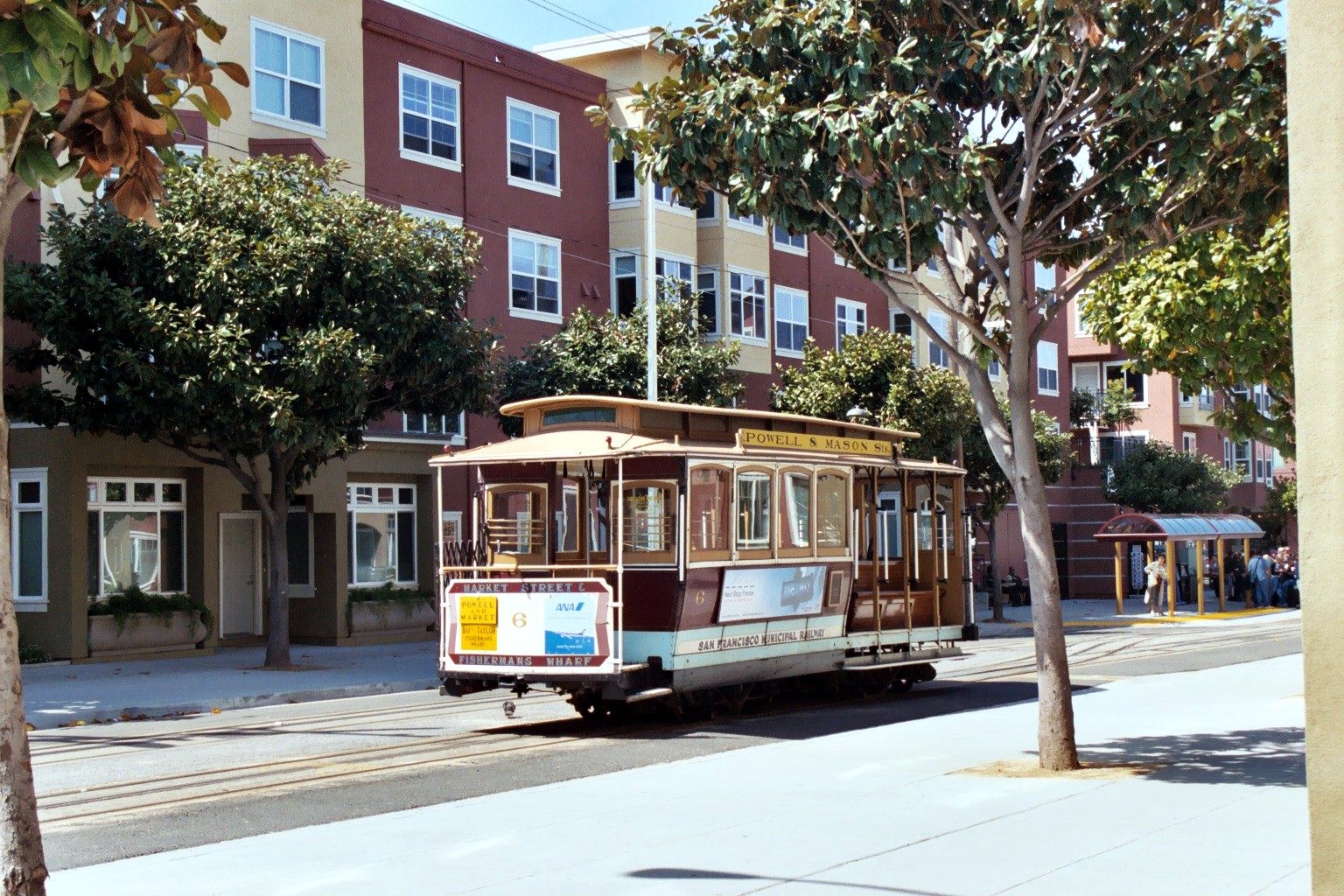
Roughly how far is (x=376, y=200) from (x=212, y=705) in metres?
13.1

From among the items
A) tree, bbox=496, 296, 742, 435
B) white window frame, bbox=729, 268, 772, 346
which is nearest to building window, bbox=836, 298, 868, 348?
white window frame, bbox=729, 268, 772, 346

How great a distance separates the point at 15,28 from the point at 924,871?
19.8 ft

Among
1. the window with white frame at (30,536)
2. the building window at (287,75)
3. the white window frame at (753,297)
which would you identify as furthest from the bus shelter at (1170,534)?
the window with white frame at (30,536)

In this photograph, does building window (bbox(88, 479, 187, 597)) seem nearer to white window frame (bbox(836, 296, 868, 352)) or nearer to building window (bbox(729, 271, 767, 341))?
building window (bbox(729, 271, 767, 341))

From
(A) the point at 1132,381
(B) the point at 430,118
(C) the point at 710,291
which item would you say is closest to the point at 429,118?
(B) the point at 430,118

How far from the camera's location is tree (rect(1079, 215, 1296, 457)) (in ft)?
55.5

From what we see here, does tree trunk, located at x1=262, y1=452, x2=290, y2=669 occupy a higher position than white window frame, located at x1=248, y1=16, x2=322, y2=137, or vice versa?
Result: white window frame, located at x1=248, y1=16, x2=322, y2=137

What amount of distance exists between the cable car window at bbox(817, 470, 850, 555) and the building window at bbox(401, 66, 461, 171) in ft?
51.1

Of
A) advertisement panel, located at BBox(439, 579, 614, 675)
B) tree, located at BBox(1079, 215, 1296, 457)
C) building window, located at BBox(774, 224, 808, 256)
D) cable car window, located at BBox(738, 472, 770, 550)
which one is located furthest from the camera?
building window, located at BBox(774, 224, 808, 256)

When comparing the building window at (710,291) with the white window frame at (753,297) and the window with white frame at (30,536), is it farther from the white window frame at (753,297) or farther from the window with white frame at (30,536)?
the window with white frame at (30,536)

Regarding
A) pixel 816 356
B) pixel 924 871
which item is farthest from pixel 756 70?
pixel 816 356

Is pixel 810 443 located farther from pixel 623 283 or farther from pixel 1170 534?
pixel 1170 534

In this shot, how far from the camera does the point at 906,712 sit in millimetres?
17188

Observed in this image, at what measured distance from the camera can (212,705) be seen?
18.8 metres
